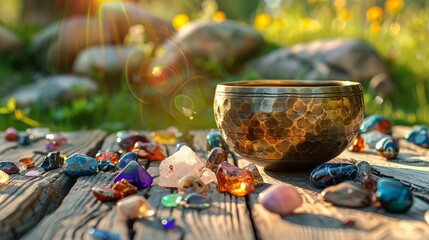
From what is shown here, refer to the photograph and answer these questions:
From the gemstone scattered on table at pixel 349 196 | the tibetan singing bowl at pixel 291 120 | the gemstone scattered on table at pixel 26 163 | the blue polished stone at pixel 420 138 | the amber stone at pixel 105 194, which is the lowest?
the blue polished stone at pixel 420 138

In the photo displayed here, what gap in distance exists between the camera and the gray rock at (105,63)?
20.6ft

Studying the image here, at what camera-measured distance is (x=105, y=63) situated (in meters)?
6.37

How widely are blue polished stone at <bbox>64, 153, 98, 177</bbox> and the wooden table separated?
3 cm

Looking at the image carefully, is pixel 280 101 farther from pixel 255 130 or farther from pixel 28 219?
pixel 28 219

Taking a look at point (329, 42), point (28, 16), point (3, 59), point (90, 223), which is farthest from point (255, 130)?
point (28, 16)

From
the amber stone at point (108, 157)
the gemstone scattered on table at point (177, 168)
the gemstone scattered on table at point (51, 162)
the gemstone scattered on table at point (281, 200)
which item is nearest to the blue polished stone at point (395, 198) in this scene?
the gemstone scattered on table at point (281, 200)

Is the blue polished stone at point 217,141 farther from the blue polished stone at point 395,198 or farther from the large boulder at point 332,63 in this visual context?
the large boulder at point 332,63

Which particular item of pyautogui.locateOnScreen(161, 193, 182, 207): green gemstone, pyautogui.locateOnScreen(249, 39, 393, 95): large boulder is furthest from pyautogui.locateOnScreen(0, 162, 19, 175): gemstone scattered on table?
pyautogui.locateOnScreen(249, 39, 393, 95): large boulder

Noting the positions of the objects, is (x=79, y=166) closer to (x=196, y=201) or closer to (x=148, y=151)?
(x=148, y=151)

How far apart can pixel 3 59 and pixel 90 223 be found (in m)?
6.66

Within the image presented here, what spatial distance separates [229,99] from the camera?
179 cm

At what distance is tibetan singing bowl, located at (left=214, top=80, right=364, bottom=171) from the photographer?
1.70m

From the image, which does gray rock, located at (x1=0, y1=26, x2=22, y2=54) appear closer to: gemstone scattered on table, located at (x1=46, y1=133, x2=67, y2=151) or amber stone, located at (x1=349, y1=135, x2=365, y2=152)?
gemstone scattered on table, located at (x1=46, y1=133, x2=67, y2=151)

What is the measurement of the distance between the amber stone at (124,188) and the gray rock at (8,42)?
21.3 feet
